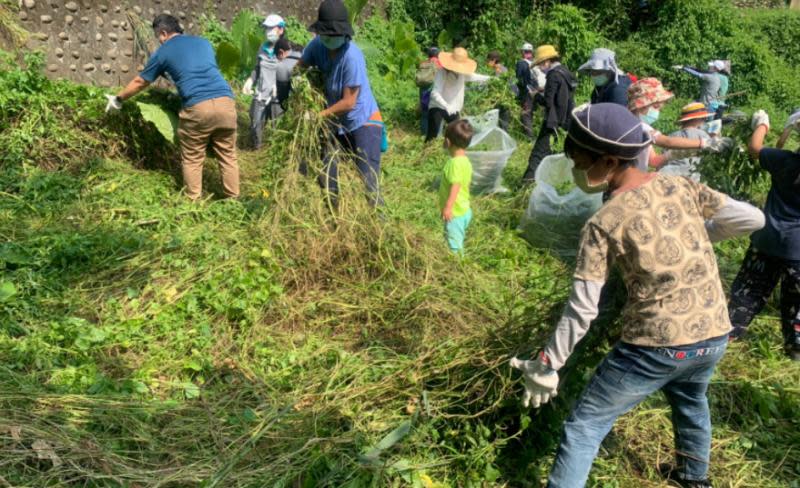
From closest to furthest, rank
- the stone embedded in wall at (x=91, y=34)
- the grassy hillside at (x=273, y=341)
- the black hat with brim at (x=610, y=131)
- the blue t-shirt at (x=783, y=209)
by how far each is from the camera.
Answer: the black hat with brim at (x=610, y=131)
the grassy hillside at (x=273, y=341)
the blue t-shirt at (x=783, y=209)
the stone embedded in wall at (x=91, y=34)

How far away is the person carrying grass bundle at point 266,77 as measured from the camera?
21.5 ft

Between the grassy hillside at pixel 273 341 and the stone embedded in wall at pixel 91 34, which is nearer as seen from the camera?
the grassy hillside at pixel 273 341

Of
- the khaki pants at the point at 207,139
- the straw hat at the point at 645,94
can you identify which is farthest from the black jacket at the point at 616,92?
the khaki pants at the point at 207,139

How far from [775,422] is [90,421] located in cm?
314

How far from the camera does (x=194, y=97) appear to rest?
4.73 m

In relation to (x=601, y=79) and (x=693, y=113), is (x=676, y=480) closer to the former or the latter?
(x=693, y=113)

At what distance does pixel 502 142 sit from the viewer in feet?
21.3

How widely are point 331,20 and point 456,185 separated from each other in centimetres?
135

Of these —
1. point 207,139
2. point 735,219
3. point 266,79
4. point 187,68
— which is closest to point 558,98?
point 266,79

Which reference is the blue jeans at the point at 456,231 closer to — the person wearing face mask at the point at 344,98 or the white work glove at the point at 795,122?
the person wearing face mask at the point at 344,98

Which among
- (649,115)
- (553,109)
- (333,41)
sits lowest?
(553,109)

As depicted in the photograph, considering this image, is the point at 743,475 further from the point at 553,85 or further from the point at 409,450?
the point at 553,85

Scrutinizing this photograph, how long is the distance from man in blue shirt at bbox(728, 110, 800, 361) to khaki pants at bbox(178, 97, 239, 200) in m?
3.68

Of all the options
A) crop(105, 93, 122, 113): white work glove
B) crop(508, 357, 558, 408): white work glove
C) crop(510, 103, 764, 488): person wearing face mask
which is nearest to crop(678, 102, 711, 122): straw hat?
crop(510, 103, 764, 488): person wearing face mask
